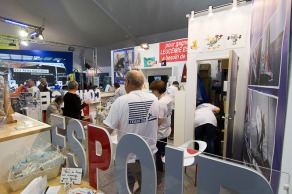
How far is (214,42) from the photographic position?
326 centimetres

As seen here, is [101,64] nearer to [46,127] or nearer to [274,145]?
[46,127]

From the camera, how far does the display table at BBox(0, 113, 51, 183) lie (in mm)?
1206

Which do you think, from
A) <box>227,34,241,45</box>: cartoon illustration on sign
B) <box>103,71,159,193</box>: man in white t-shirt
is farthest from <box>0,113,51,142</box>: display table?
<box>227,34,241,45</box>: cartoon illustration on sign

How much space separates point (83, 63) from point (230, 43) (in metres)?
8.86

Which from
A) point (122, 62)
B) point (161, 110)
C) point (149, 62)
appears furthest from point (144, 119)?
point (122, 62)

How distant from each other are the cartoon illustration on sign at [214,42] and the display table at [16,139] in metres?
3.01

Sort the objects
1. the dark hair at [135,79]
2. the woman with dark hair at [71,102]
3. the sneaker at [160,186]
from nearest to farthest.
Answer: the sneaker at [160,186] < the dark hair at [135,79] < the woman with dark hair at [71,102]

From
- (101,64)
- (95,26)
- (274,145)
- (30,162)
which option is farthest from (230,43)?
(101,64)

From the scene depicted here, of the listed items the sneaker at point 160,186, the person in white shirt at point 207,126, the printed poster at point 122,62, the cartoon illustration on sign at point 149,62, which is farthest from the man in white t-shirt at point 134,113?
the printed poster at point 122,62

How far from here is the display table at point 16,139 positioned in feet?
3.96

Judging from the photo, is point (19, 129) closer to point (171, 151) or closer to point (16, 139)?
point (16, 139)

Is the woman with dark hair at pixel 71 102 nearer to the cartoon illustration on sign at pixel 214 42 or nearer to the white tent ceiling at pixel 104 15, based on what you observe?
the cartoon illustration on sign at pixel 214 42

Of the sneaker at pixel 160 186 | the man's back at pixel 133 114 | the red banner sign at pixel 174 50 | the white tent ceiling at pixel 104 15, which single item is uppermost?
the white tent ceiling at pixel 104 15

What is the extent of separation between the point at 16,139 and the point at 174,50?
4.67 meters
